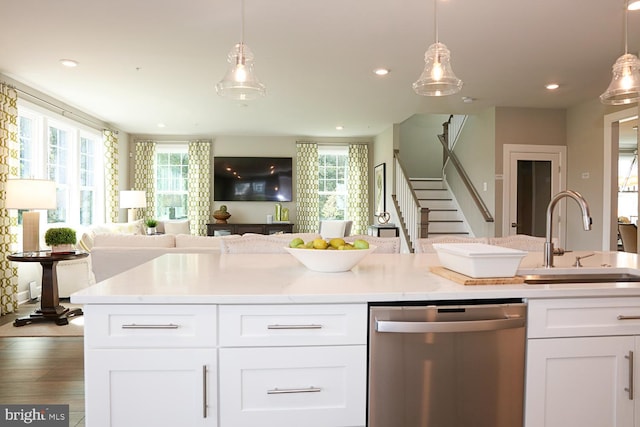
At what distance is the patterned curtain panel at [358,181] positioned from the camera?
9.05m

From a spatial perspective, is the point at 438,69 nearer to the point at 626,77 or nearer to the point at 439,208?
the point at 626,77

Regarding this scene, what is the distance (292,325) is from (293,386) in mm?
203

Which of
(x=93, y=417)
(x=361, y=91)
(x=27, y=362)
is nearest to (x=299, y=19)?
(x=361, y=91)

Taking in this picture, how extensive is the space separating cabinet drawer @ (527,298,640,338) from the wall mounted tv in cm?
762

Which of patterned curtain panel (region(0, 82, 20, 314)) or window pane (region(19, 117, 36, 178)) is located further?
window pane (region(19, 117, 36, 178))

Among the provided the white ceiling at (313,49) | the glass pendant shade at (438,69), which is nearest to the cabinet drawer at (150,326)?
the glass pendant shade at (438,69)

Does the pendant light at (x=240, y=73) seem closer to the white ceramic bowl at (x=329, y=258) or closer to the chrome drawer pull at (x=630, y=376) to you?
the white ceramic bowl at (x=329, y=258)

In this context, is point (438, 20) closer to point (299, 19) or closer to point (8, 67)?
point (299, 19)

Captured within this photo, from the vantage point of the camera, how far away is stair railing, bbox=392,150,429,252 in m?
5.75

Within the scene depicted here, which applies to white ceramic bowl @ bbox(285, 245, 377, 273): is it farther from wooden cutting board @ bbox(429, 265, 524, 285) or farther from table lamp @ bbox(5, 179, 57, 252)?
table lamp @ bbox(5, 179, 57, 252)

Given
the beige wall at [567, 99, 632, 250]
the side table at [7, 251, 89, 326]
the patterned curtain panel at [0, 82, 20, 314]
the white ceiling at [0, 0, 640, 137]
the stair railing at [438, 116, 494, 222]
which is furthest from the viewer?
the stair railing at [438, 116, 494, 222]

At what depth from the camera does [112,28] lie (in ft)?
11.4

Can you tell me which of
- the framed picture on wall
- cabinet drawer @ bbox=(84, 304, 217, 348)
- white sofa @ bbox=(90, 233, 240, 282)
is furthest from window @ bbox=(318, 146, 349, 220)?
cabinet drawer @ bbox=(84, 304, 217, 348)

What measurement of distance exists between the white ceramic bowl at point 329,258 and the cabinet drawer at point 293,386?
460mm
